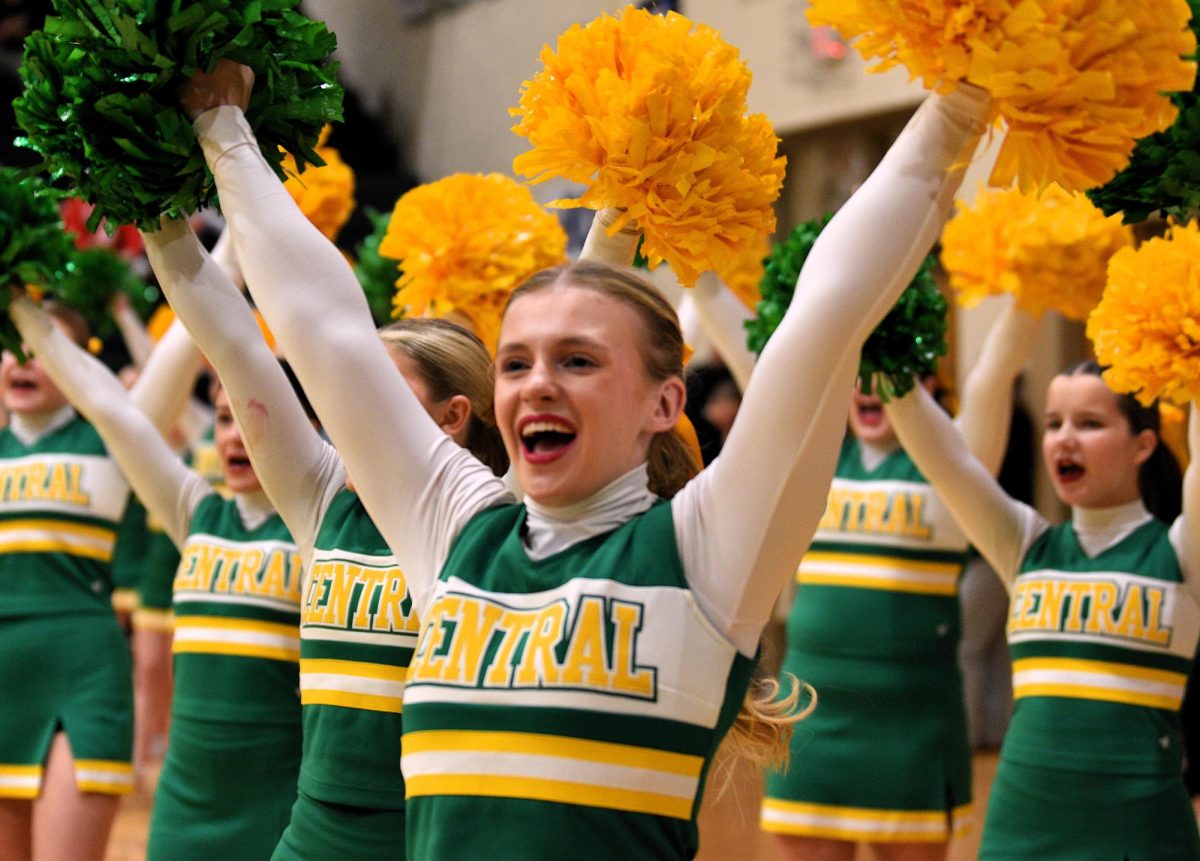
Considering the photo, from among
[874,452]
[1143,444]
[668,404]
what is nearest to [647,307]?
[668,404]

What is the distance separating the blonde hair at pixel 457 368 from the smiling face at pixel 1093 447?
1404 mm

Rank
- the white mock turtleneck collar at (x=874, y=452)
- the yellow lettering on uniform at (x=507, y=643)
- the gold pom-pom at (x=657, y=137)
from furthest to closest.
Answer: the white mock turtleneck collar at (x=874, y=452) < the gold pom-pom at (x=657, y=137) < the yellow lettering on uniform at (x=507, y=643)

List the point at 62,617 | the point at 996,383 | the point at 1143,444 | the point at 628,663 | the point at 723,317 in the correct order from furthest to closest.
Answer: the point at 62,617 → the point at 996,383 → the point at 723,317 → the point at 1143,444 → the point at 628,663

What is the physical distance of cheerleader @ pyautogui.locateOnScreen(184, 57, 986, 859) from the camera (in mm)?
1561

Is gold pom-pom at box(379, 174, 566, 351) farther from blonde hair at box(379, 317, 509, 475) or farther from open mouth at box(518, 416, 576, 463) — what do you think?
open mouth at box(518, 416, 576, 463)

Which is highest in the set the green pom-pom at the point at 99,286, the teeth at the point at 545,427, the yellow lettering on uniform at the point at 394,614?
the green pom-pom at the point at 99,286

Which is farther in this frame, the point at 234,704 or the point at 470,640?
the point at 234,704

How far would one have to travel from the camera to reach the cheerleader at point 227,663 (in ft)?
10.0

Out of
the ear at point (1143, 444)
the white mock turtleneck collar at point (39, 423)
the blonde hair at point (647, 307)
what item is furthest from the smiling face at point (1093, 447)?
the white mock turtleneck collar at point (39, 423)

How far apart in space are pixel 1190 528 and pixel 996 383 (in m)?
0.80

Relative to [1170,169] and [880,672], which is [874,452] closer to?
[880,672]

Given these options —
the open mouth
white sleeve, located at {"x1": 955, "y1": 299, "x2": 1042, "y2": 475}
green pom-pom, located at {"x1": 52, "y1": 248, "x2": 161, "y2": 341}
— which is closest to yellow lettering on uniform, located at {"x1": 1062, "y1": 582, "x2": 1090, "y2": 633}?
white sleeve, located at {"x1": 955, "y1": 299, "x2": 1042, "y2": 475}

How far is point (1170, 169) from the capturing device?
6.61 feet

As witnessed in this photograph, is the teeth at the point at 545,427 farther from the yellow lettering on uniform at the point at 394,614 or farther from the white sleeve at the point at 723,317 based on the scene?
the white sleeve at the point at 723,317
